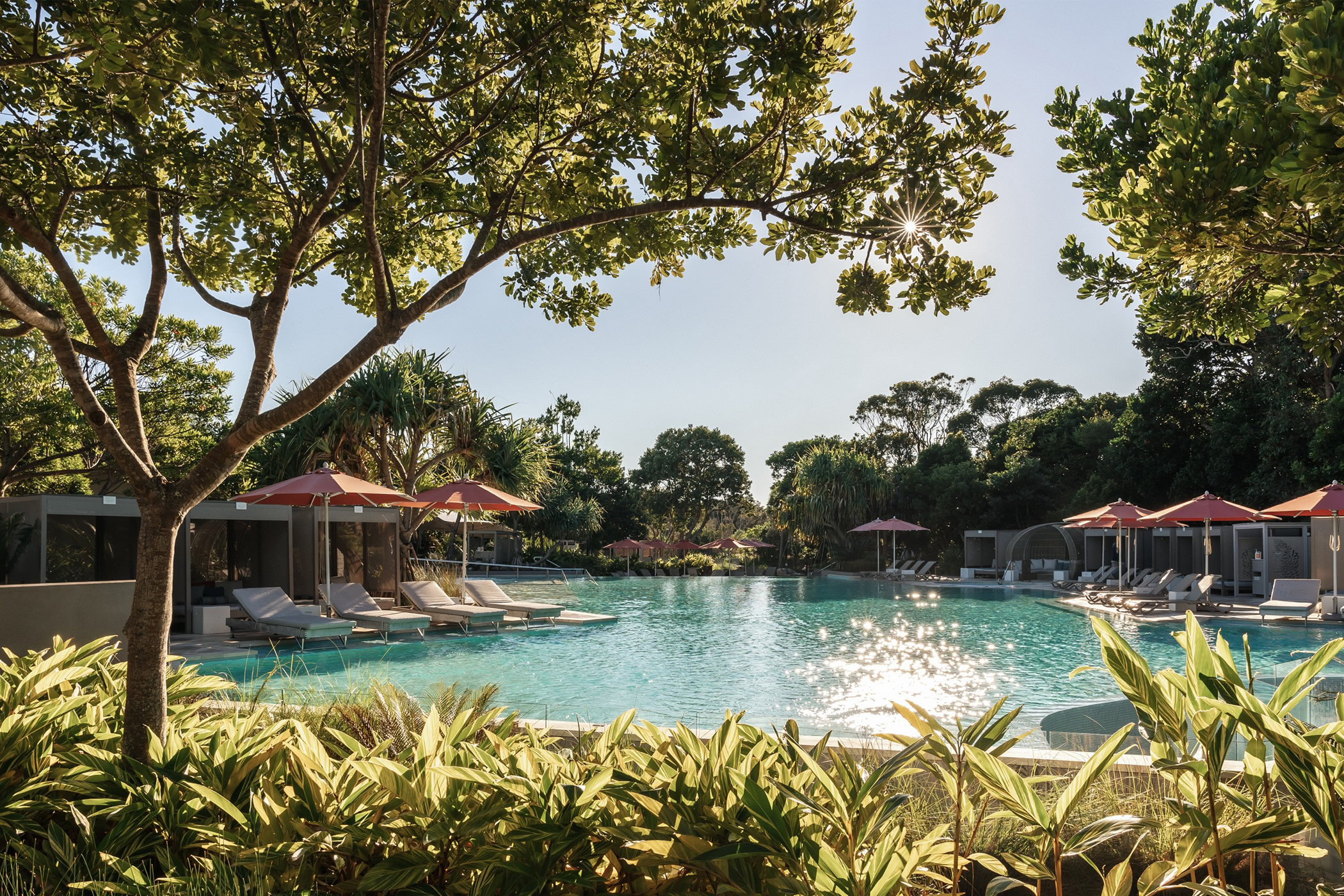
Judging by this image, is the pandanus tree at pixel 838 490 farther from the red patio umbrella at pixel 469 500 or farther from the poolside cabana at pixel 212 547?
the poolside cabana at pixel 212 547

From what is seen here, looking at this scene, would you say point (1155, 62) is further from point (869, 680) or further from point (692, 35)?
point (869, 680)

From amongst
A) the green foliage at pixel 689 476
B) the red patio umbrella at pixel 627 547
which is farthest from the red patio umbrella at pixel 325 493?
the green foliage at pixel 689 476

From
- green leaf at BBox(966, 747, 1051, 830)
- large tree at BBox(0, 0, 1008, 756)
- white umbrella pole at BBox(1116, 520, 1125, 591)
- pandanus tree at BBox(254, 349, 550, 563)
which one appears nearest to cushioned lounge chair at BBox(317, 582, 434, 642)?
pandanus tree at BBox(254, 349, 550, 563)

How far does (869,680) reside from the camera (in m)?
9.46

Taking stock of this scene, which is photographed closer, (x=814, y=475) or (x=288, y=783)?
(x=288, y=783)

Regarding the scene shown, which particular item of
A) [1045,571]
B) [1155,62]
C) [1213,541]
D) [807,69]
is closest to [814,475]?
[1045,571]

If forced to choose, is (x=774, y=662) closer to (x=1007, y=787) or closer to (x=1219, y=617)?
(x=1007, y=787)

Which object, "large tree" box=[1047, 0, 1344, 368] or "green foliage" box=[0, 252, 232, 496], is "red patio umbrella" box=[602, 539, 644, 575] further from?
"large tree" box=[1047, 0, 1344, 368]

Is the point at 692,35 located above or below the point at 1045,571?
above

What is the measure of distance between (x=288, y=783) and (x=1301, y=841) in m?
3.24

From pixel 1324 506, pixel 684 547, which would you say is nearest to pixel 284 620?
pixel 1324 506

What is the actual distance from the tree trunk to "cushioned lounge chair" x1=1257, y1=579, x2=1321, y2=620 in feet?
54.7

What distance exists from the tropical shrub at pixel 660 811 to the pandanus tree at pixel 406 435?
1521 centimetres

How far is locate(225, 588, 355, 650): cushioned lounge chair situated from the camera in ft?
36.6
